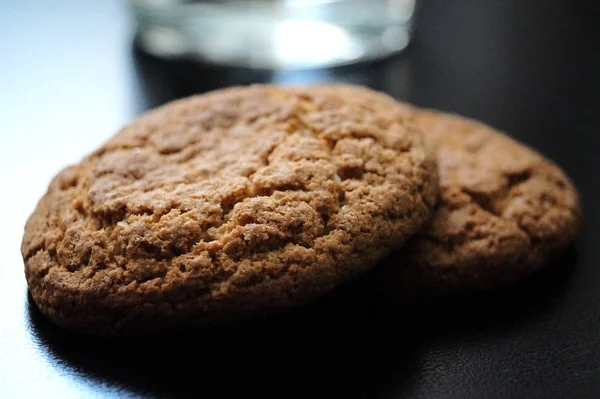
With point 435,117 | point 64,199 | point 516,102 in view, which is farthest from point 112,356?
point 516,102

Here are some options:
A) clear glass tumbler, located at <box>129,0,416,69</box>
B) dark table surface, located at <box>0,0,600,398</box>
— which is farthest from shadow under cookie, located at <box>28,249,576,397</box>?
clear glass tumbler, located at <box>129,0,416,69</box>

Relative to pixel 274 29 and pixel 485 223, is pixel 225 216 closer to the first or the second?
pixel 485 223

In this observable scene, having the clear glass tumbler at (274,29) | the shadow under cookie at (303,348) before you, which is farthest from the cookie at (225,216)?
the clear glass tumbler at (274,29)

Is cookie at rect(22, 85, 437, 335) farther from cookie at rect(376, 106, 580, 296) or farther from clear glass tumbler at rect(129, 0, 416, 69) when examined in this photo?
clear glass tumbler at rect(129, 0, 416, 69)

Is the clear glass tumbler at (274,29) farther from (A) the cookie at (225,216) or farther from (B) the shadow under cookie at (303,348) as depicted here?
(B) the shadow under cookie at (303,348)

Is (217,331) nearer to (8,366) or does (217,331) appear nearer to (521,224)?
(8,366)

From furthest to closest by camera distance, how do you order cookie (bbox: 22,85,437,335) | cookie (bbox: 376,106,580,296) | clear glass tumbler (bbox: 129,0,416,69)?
1. clear glass tumbler (bbox: 129,0,416,69)
2. cookie (bbox: 376,106,580,296)
3. cookie (bbox: 22,85,437,335)

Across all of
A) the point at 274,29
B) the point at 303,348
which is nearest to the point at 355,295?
the point at 303,348
